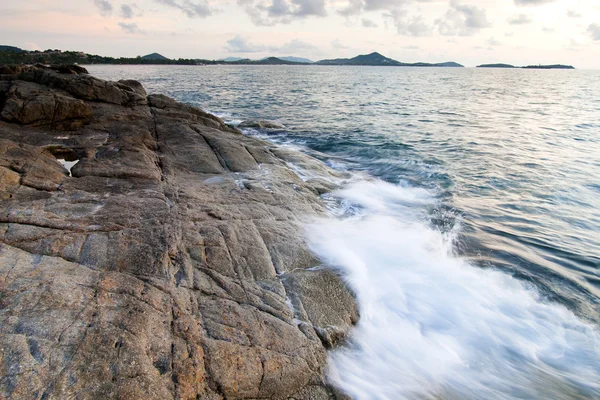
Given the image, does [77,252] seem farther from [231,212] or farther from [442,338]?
[442,338]

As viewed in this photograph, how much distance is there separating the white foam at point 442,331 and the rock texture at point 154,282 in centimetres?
58

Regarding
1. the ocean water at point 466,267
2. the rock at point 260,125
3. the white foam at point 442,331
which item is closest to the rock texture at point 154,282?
the white foam at point 442,331

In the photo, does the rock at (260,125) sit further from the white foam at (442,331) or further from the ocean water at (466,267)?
the white foam at (442,331)

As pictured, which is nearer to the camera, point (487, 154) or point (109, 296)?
point (109, 296)

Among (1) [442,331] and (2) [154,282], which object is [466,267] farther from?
(2) [154,282]

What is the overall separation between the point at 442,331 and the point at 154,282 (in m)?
4.99

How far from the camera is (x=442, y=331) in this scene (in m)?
6.49

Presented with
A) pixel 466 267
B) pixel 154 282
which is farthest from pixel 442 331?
pixel 154 282

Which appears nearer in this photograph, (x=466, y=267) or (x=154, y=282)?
(x=154, y=282)

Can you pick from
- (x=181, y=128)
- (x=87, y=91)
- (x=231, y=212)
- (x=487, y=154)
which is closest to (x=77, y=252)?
(x=231, y=212)

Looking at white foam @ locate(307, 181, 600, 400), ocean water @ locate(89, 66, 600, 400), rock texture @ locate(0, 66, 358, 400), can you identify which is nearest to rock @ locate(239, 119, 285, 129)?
ocean water @ locate(89, 66, 600, 400)

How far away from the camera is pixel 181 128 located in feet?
43.0

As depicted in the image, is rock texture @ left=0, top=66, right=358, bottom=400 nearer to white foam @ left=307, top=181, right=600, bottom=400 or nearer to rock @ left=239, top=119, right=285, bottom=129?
white foam @ left=307, top=181, right=600, bottom=400

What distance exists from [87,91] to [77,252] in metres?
12.0
